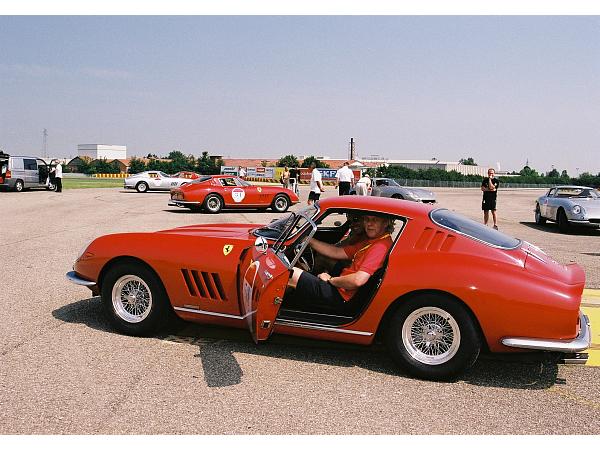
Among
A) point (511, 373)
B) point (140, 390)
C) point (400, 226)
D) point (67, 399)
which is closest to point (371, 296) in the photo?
point (400, 226)

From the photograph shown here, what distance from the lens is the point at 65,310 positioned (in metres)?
6.11

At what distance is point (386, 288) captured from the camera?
4438 millimetres

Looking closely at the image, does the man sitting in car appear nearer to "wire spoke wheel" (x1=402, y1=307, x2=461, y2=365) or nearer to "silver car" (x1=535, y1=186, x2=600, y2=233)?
"wire spoke wheel" (x1=402, y1=307, x2=461, y2=365)

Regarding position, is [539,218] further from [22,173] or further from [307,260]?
[22,173]

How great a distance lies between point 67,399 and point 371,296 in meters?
2.23

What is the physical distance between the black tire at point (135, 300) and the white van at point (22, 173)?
26775 millimetres

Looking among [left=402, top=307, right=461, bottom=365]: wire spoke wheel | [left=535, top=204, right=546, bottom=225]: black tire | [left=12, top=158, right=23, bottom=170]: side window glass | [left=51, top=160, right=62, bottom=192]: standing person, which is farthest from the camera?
[left=12, top=158, right=23, bottom=170]: side window glass

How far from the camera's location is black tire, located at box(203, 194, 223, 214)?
768 inches

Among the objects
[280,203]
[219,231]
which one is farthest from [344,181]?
[219,231]

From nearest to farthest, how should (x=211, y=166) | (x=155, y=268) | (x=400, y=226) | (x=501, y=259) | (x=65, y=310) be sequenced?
(x=501, y=259) < (x=400, y=226) < (x=155, y=268) < (x=65, y=310) < (x=211, y=166)

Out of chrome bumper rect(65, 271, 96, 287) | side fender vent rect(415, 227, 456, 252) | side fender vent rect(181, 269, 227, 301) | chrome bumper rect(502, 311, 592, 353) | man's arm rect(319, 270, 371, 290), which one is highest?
side fender vent rect(415, 227, 456, 252)

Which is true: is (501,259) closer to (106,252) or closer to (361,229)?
(361,229)

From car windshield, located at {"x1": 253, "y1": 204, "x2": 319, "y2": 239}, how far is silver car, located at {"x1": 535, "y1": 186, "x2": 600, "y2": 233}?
11.8 meters

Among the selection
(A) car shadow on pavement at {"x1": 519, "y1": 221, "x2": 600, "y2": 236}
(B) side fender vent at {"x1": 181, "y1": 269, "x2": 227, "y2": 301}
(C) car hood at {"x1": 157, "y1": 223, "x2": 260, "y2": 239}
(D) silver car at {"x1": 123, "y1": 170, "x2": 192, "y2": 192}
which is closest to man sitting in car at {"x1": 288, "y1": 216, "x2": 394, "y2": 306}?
(B) side fender vent at {"x1": 181, "y1": 269, "x2": 227, "y2": 301}
